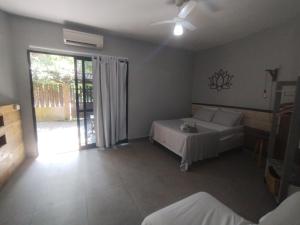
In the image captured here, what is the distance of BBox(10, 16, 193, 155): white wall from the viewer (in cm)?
269

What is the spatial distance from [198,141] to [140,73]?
2.14m

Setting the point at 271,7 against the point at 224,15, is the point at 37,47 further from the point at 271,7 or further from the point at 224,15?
the point at 271,7

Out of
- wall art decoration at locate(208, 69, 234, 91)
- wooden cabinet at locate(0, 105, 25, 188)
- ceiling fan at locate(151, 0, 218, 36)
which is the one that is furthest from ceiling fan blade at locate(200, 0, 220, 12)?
wooden cabinet at locate(0, 105, 25, 188)

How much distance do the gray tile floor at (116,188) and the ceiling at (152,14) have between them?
2473 mm

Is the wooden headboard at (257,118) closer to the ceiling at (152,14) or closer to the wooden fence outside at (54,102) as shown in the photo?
the ceiling at (152,14)

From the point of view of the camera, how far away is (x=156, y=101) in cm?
416

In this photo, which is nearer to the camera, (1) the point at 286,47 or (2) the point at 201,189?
(2) the point at 201,189

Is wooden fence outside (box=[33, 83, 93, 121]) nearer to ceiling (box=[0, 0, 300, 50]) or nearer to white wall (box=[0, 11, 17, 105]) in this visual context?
white wall (box=[0, 11, 17, 105])

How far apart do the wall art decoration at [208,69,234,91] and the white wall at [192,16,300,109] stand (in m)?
0.09

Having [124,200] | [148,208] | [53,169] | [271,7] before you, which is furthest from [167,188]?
[271,7]

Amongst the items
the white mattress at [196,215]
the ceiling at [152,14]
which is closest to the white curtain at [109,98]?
the ceiling at [152,14]

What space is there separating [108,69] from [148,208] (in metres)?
2.69

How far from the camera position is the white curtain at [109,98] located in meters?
3.25

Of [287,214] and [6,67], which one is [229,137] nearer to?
[287,214]
